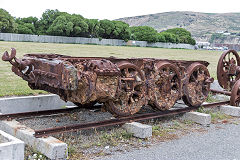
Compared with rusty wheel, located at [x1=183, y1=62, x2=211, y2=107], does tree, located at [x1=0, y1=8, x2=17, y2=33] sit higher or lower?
higher

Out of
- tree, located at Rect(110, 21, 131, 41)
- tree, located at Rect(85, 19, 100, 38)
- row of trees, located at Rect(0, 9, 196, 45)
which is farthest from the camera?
tree, located at Rect(110, 21, 131, 41)

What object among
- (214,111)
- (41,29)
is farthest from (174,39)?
(214,111)

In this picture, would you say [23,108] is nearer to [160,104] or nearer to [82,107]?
[82,107]

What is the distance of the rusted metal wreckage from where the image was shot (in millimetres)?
5160

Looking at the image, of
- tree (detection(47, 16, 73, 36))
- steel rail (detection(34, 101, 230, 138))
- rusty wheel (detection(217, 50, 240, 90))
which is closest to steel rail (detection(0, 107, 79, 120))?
steel rail (detection(34, 101, 230, 138))

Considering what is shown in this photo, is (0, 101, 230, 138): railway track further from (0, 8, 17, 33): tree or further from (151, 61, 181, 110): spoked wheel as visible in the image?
(0, 8, 17, 33): tree

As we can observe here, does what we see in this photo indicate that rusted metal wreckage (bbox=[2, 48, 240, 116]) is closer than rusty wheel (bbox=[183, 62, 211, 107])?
Yes

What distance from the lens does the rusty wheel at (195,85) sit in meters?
7.57

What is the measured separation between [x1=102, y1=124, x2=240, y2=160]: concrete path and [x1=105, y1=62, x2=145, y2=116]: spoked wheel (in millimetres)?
955

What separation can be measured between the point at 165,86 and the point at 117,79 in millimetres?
1727

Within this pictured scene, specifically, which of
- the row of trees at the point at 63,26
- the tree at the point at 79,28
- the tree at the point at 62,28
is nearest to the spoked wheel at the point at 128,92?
the row of trees at the point at 63,26

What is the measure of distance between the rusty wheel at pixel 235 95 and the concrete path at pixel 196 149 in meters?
2.24

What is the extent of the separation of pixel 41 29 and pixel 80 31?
15968 mm

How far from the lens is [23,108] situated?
23.2 feet
